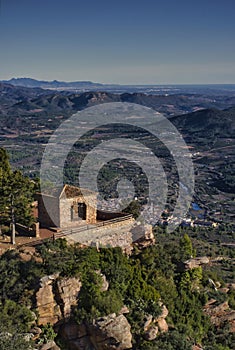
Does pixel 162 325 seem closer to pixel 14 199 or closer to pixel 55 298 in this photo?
pixel 55 298

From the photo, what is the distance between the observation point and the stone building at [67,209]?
17.7 meters

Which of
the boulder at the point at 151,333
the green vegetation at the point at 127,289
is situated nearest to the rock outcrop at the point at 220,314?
the green vegetation at the point at 127,289

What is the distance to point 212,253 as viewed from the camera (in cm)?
2989

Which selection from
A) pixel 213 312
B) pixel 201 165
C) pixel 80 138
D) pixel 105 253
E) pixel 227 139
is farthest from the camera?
pixel 227 139

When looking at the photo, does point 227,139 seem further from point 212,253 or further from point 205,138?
point 212,253

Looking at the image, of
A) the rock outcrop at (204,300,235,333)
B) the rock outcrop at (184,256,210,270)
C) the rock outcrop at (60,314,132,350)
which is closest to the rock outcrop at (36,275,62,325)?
the rock outcrop at (60,314,132,350)

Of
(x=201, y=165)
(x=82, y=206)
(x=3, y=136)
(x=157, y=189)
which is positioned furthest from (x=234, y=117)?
(x=82, y=206)

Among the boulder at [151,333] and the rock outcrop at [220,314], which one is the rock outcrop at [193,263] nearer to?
the rock outcrop at [220,314]

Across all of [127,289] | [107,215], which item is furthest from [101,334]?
[107,215]

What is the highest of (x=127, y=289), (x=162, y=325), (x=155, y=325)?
(x=127, y=289)

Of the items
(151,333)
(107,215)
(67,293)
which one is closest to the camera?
(67,293)

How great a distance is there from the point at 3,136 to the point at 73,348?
370 feet

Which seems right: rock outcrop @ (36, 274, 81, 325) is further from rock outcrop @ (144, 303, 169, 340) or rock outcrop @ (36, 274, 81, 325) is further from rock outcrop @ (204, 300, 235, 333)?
rock outcrop @ (204, 300, 235, 333)

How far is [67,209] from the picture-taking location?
58.6ft
